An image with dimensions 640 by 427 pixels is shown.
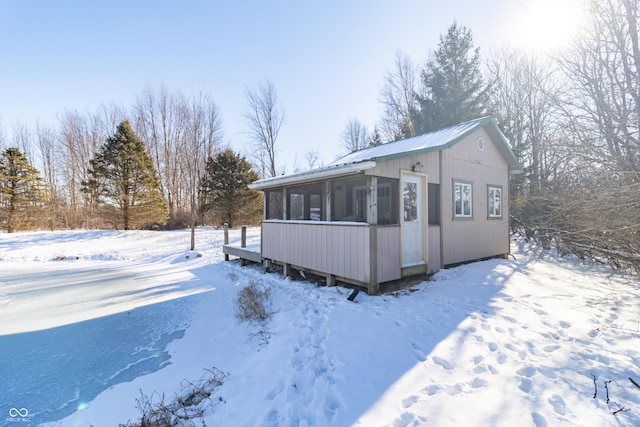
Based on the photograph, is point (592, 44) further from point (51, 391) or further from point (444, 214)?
point (51, 391)

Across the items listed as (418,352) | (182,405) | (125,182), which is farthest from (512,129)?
(125,182)

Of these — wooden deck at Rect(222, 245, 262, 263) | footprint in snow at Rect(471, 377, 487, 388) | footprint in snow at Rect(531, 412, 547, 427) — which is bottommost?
footprint in snow at Rect(471, 377, 487, 388)

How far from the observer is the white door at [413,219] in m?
5.94

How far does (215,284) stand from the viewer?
7441 millimetres

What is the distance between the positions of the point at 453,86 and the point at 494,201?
33.5ft

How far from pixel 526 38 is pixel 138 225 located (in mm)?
20426

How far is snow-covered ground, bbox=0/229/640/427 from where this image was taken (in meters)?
2.38

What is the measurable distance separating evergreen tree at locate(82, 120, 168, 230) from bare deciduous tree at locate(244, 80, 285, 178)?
8.70 m

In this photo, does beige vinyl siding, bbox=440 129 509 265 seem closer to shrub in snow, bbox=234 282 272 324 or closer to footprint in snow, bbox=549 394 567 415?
shrub in snow, bbox=234 282 272 324

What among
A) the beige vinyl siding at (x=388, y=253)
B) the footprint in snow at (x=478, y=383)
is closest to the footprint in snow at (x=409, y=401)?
the footprint in snow at (x=478, y=383)

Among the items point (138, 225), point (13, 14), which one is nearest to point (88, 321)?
point (13, 14)

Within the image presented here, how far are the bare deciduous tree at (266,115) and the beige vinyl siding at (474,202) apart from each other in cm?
1681

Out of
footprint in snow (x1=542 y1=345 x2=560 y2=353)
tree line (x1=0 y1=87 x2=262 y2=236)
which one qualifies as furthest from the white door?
tree line (x1=0 y1=87 x2=262 y2=236)

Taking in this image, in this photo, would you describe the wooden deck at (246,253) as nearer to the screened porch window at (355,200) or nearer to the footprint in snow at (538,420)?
the screened porch window at (355,200)
